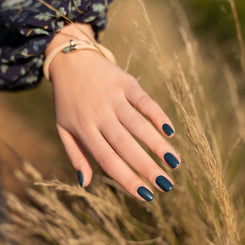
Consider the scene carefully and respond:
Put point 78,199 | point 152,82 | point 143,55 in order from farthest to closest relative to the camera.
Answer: point 143,55 → point 152,82 → point 78,199

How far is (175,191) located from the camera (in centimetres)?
126

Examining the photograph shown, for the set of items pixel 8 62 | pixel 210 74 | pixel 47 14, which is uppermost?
pixel 47 14

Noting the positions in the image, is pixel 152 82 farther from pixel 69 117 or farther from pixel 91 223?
pixel 69 117

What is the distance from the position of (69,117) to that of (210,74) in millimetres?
1367

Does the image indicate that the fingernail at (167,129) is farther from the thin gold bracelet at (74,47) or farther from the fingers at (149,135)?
the thin gold bracelet at (74,47)

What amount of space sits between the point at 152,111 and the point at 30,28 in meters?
0.50

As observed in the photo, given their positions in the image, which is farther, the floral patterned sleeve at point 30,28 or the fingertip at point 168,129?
the floral patterned sleeve at point 30,28

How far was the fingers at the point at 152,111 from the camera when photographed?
678 millimetres

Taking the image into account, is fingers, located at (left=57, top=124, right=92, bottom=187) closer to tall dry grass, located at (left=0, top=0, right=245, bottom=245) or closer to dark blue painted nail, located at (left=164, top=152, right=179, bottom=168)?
tall dry grass, located at (left=0, top=0, right=245, bottom=245)

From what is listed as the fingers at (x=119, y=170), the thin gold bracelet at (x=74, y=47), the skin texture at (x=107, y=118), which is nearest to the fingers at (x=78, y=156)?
→ the skin texture at (x=107, y=118)

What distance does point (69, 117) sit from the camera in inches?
31.2

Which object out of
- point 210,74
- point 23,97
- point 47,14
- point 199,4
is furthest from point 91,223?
point 199,4

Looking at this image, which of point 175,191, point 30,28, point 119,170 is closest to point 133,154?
point 119,170

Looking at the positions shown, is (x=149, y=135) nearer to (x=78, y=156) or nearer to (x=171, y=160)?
(x=171, y=160)
